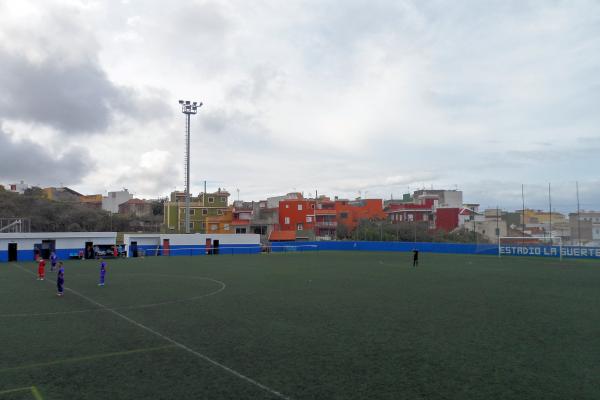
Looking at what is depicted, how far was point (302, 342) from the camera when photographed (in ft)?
37.6

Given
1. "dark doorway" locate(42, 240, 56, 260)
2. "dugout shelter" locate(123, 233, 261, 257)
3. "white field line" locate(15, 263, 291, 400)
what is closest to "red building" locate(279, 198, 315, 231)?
"dugout shelter" locate(123, 233, 261, 257)

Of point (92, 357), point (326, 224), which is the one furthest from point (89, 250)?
point (326, 224)

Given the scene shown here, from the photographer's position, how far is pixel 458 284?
23750mm

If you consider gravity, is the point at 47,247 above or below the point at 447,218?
below

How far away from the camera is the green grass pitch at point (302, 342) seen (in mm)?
8281

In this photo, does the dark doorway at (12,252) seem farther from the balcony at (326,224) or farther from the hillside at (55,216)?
the balcony at (326,224)

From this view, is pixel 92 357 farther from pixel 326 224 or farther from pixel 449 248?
pixel 326 224

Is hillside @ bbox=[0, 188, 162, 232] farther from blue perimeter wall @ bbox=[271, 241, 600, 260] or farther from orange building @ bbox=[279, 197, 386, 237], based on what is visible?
blue perimeter wall @ bbox=[271, 241, 600, 260]

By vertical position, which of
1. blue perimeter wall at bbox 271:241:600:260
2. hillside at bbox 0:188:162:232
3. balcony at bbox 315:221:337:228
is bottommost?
blue perimeter wall at bbox 271:241:600:260

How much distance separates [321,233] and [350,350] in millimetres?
73003

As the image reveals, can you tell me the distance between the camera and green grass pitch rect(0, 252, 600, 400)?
27.2ft

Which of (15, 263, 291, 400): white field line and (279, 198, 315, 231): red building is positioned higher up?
(279, 198, 315, 231): red building

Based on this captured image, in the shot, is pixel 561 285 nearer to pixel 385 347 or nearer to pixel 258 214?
pixel 385 347

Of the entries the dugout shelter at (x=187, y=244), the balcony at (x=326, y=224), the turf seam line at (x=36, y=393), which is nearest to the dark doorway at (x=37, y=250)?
the dugout shelter at (x=187, y=244)
